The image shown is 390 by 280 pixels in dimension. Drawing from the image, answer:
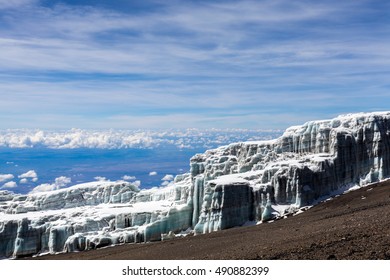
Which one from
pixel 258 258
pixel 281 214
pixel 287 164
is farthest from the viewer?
pixel 287 164

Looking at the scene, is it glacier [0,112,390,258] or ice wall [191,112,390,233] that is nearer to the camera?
glacier [0,112,390,258]

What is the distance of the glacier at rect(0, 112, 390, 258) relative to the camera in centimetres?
5709

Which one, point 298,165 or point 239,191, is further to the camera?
point 298,165

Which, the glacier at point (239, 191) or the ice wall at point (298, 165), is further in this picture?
the ice wall at point (298, 165)

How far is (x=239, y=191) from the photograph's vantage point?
2240 inches

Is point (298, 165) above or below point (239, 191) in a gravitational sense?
above

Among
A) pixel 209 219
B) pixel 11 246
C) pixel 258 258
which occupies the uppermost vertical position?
pixel 258 258

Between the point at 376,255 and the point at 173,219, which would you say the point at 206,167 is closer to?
the point at 173,219

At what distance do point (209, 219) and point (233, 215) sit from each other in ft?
10.2

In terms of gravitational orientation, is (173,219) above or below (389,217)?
below

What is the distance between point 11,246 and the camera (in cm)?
6656

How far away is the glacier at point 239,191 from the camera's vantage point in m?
57.1

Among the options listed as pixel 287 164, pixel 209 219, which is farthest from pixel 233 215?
pixel 287 164
